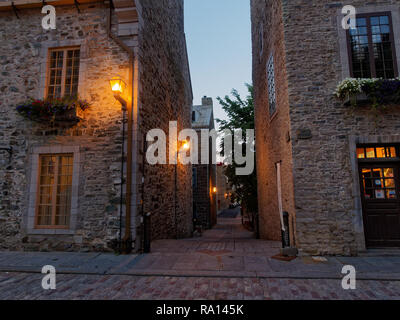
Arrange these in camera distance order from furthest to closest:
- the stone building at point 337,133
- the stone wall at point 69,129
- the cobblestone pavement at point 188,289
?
the stone wall at point 69,129
the stone building at point 337,133
the cobblestone pavement at point 188,289

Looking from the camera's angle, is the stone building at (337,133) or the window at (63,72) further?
the window at (63,72)

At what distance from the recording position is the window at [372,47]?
258 inches

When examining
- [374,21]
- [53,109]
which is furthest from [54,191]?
[374,21]

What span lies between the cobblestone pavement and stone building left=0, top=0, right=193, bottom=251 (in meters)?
1.79

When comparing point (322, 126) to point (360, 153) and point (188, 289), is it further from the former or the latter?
point (188, 289)

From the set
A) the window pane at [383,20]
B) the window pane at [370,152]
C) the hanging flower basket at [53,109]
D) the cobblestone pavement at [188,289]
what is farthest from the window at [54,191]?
the window pane at [383,20]

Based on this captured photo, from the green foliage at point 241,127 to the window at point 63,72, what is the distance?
34.6 feet

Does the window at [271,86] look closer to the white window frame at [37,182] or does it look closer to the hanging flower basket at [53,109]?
the hanging flower basket at [53,109]

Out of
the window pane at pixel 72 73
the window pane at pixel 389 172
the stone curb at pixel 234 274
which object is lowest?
the stone curb at pixel 234 274

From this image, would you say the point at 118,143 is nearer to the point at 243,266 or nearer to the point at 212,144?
the point at 243,266

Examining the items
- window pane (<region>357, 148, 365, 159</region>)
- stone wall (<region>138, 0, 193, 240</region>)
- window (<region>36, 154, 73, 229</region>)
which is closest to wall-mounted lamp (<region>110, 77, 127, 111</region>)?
stone wall (<region>138, 0, 193, 240</region>)

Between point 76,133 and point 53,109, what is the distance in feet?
2.68

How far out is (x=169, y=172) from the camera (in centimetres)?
1027

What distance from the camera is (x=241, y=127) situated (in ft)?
53.2
